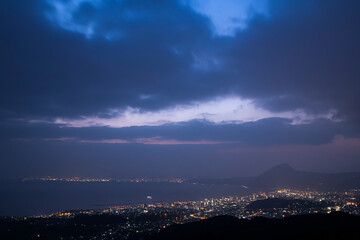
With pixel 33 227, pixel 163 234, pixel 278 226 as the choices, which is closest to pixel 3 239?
pixel 33 227

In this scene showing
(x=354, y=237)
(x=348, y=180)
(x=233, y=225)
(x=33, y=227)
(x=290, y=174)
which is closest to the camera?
(x=354, y=237)

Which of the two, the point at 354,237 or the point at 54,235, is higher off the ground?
the point at 354,237

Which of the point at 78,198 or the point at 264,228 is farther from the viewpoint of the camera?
the point at 78,198

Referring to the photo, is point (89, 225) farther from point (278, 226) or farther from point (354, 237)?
point (354, 237)

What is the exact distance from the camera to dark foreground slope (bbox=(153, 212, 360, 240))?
20672mm

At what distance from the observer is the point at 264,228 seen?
22.7 meters

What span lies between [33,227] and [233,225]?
2216 cm

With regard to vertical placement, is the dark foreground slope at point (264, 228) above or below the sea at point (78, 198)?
above

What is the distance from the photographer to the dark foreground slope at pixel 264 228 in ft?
67.8

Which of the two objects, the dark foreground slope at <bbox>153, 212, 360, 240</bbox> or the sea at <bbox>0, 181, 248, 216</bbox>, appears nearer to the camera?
the dark foreground slope at <bbox>153, 212, 360, 240</bbox>

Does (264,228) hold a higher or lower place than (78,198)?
higher

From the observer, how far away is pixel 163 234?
2373 cm

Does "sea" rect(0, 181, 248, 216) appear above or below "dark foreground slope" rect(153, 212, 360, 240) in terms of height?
below

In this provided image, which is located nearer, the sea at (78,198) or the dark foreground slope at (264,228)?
the dark foreground slope at (264,228)
